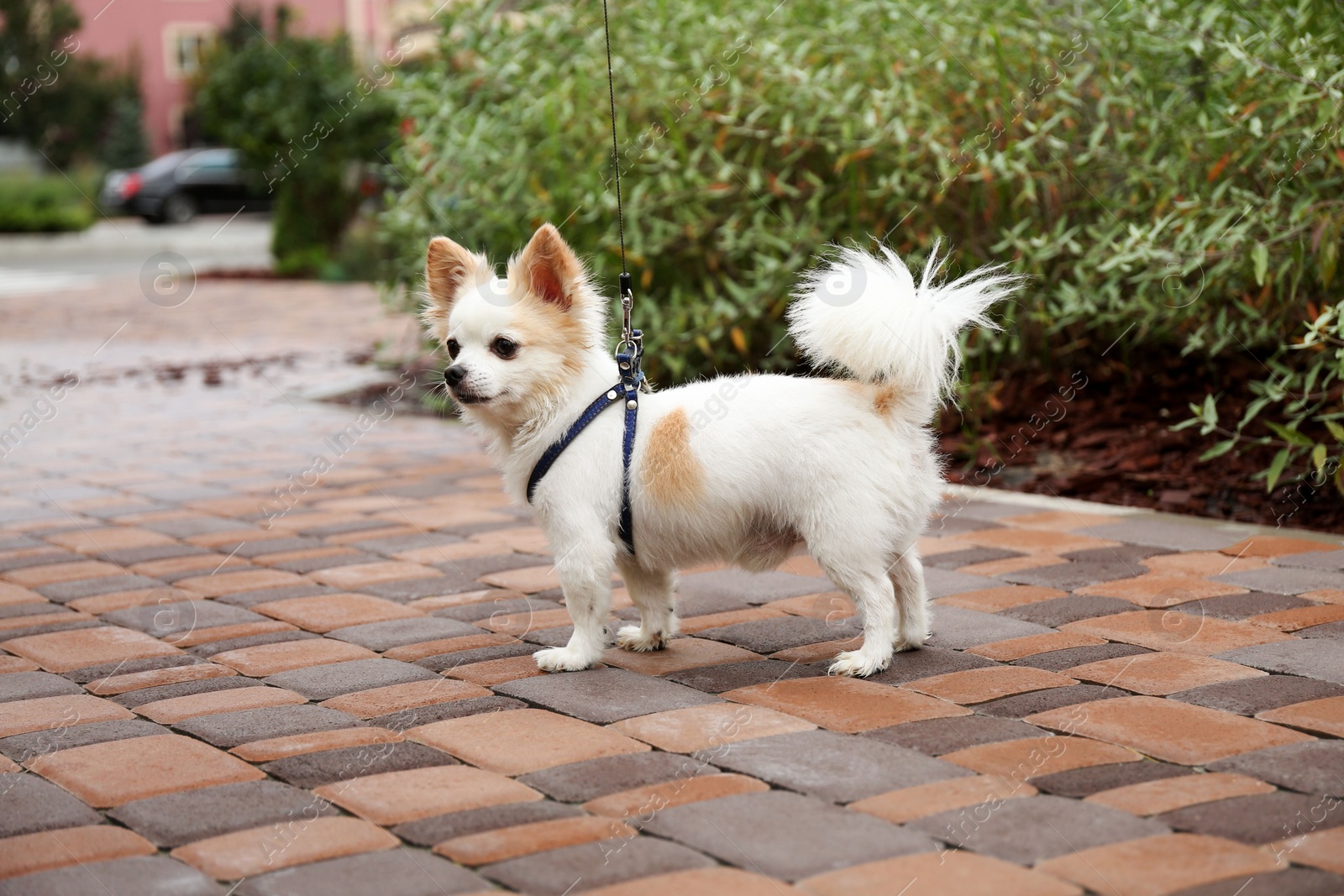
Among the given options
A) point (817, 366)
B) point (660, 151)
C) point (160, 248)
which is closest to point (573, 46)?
point (660, 151)

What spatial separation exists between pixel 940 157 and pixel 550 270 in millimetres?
3106

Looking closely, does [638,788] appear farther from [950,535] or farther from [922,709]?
[950,535]

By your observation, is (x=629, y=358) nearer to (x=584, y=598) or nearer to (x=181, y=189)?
(x=584, y=598)

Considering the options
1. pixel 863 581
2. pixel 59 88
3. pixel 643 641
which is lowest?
pixel 643 641

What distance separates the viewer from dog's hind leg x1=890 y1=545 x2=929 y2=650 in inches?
148

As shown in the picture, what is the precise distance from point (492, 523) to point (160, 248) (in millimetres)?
22917

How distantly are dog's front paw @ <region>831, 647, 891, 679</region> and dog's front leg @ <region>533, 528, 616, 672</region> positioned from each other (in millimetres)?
645

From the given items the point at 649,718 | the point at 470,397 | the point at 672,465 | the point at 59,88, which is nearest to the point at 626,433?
the point at 672,465

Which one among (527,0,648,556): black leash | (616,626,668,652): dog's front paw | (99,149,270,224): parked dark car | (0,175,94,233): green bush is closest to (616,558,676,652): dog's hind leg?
(616,626,668,652): dog's front paw

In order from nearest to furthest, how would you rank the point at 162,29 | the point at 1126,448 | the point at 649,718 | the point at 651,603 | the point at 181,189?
the point at 649,718 < the point at 651,603 < the point at 1126,448 < the point at 181,189 < the point at 162,29

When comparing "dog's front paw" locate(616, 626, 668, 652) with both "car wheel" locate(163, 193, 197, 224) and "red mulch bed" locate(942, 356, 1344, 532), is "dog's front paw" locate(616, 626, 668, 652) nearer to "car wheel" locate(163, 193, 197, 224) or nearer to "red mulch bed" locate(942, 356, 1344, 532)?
"red mulch bed" locate(942, 356, 1344, 532)

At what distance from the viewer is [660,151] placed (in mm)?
7152

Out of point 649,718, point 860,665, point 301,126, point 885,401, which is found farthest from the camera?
point 301,126

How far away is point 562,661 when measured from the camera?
3.70 metres
